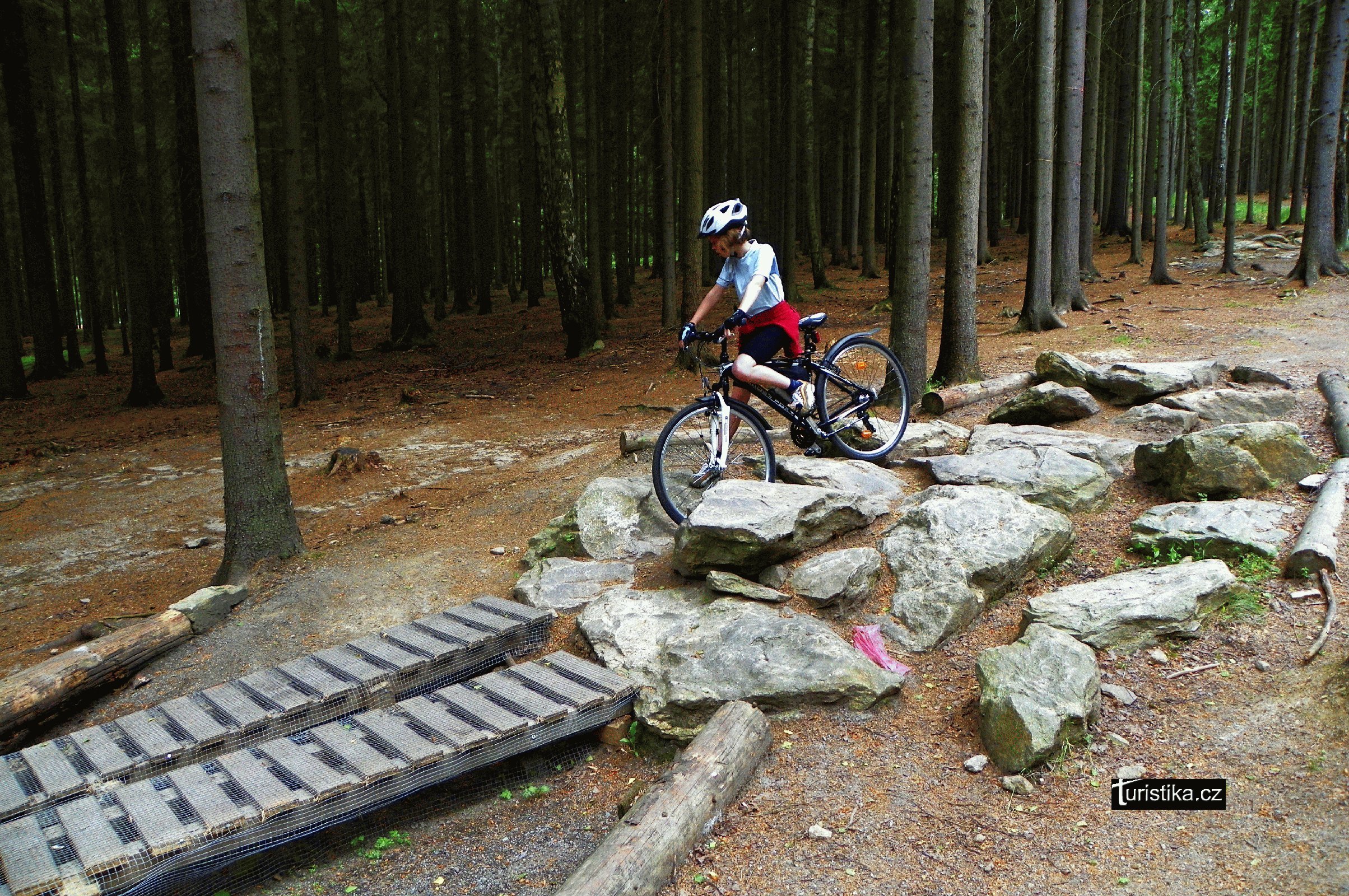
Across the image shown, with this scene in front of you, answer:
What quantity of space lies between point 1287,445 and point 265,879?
6398 millimetres

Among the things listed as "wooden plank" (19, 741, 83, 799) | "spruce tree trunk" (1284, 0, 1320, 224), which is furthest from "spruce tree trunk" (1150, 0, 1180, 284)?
"wooden plank" (19, 741, 83, 799)

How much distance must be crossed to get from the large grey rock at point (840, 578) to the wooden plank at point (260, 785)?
112 inches

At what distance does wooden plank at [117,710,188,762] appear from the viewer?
4.29 m

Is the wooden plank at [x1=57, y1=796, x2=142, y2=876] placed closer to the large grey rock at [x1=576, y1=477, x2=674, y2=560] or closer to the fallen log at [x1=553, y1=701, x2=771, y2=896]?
the fallen log at [x1=553, y1=701, x2=771, y2=896]

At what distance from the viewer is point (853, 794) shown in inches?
151

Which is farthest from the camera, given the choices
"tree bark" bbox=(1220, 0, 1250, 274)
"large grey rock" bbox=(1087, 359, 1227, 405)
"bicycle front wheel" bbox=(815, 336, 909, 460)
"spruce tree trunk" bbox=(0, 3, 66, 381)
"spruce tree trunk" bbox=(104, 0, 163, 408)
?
"tree bark" bbox=(1220, 0, 1250, 274)

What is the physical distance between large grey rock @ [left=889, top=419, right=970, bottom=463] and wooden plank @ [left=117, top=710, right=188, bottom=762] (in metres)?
5.22

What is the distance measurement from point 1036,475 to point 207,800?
526cm

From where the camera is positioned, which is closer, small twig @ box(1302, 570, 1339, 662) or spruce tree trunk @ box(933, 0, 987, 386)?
small twig @ box(1302, 570, 1339, 662)

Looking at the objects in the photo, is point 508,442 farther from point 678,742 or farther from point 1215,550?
point 1215,550

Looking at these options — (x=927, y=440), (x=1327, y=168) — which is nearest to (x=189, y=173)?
(x=927, y=440)

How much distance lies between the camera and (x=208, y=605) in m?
6.12

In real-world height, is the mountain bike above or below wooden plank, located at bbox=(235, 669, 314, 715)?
above

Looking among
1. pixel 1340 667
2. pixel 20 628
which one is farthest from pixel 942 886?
pixel 20 628
